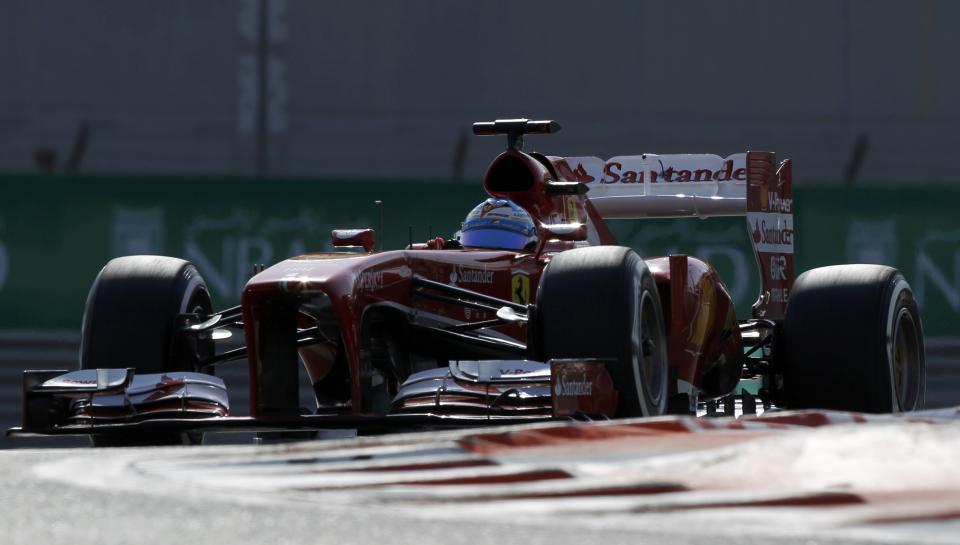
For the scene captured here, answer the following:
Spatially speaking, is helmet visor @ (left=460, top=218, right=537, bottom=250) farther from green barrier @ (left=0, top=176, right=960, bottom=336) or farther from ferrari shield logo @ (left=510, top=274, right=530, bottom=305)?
green barrier @ (left=0, top=176, right=960, bottom=336)

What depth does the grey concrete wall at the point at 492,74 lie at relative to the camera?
17.3 m

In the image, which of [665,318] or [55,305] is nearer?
[665,318]

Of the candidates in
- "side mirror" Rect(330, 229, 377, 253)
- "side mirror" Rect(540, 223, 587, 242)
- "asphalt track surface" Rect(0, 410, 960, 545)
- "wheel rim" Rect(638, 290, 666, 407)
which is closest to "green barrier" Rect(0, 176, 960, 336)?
"side mirror" Rect(540, 223, 587, 242)

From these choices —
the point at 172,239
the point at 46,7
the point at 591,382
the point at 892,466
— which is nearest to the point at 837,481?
the point at 892,466

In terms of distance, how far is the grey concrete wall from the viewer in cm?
1728

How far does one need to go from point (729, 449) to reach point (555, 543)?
1285 millimetres

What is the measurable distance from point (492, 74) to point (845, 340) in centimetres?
1000

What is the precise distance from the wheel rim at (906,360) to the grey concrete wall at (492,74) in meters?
8.43

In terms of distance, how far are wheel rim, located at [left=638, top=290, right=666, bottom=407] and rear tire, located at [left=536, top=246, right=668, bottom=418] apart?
4.3 inches

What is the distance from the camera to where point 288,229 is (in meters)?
11.9

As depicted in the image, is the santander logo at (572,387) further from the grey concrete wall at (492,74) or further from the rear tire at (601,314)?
the grey concrete wall at (492,74)

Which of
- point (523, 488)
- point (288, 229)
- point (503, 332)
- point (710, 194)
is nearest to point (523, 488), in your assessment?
point (523, 488)

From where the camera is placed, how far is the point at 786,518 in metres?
3.91

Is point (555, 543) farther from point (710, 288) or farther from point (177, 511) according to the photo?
point (710, 288)
